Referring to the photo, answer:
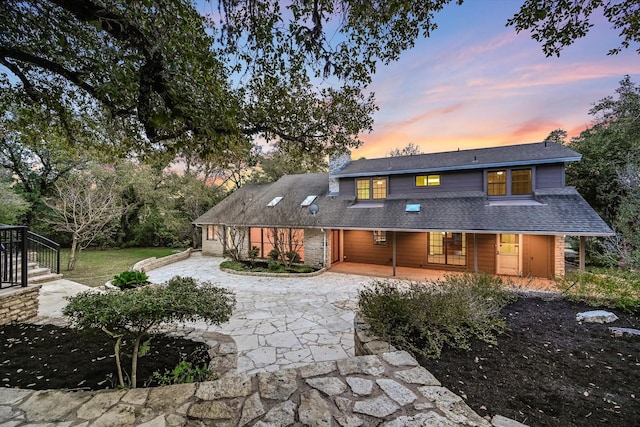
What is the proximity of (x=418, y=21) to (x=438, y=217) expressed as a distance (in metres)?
7.53

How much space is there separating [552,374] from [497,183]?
961cm

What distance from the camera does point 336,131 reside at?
5.76 metres

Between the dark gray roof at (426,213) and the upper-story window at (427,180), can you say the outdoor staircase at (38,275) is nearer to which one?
the dark gray roof at (426,213)

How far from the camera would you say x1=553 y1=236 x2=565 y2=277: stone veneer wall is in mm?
9055

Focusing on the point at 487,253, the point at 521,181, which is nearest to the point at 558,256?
the point at 487,253

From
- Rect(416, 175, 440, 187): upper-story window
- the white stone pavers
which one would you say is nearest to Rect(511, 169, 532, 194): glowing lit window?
Rect(416, 175, 440, 187): upper-story window

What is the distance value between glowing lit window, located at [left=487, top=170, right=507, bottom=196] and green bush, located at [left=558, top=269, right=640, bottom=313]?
5.24 m

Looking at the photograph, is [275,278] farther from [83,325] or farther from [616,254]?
[616,254]

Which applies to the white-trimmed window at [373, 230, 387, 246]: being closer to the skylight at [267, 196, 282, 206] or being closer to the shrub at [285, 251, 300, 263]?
the shrub at [285, 251, 300, 263]

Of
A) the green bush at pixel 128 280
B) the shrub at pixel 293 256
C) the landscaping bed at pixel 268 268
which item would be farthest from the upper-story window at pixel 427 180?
the green bush at pixel 128 280

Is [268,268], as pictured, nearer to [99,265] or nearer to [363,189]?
[363,189]

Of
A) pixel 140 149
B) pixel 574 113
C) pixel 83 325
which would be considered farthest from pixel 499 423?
pixel 574 113

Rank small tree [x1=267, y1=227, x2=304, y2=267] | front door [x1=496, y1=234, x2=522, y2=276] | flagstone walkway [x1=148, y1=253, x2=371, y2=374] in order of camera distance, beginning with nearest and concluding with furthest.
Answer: flagstone walkway [x1=148, y1=253, x2=371, y2=374] < front door [x1=496, y1=234, x2=522, y2=276] < small tree [x1=267, y1=227, x2=304, y2=267]

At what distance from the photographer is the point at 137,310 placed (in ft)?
9.64
